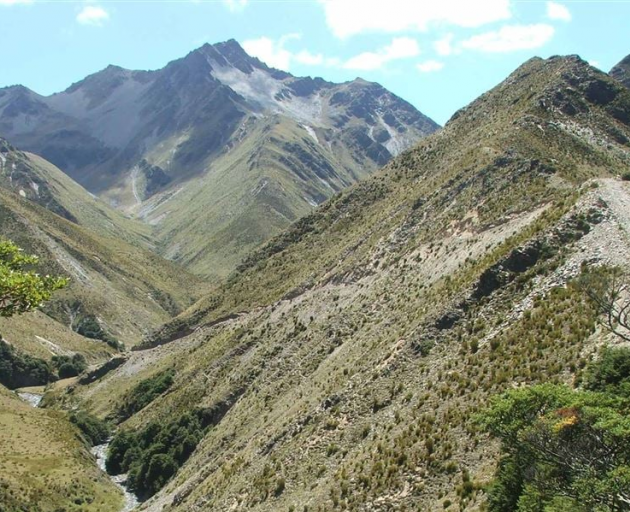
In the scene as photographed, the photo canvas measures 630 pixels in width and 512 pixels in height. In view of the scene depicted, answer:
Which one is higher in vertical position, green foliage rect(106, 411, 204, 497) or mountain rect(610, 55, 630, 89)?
mountain rect(610, 55, 630, 89)

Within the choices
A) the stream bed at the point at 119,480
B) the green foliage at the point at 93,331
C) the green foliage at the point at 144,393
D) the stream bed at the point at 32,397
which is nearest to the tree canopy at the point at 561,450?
the stream bed at the point at 119,480

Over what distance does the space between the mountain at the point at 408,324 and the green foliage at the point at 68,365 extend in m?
21.3

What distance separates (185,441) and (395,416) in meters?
39.5

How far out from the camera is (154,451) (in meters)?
71.9

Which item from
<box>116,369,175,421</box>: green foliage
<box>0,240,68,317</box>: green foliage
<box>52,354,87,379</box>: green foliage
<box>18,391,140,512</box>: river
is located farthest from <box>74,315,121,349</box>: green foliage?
<box>0,240,68,317</box>: green foliage

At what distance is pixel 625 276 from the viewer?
110 feet

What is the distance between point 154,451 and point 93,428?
21699 millimetres

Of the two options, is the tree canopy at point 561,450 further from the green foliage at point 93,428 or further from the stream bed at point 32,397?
the stream bed at point 32,397

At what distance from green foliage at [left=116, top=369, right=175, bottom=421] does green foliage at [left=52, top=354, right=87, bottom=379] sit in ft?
130

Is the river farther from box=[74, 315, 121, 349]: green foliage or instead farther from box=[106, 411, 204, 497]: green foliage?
box=[74, 315, 121, 349]: green foliage

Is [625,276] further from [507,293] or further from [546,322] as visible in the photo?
[507,293]

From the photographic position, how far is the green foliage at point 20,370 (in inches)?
4843

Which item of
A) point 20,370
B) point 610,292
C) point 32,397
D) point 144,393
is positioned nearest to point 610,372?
point 610,292

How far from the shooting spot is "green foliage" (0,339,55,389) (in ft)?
404
